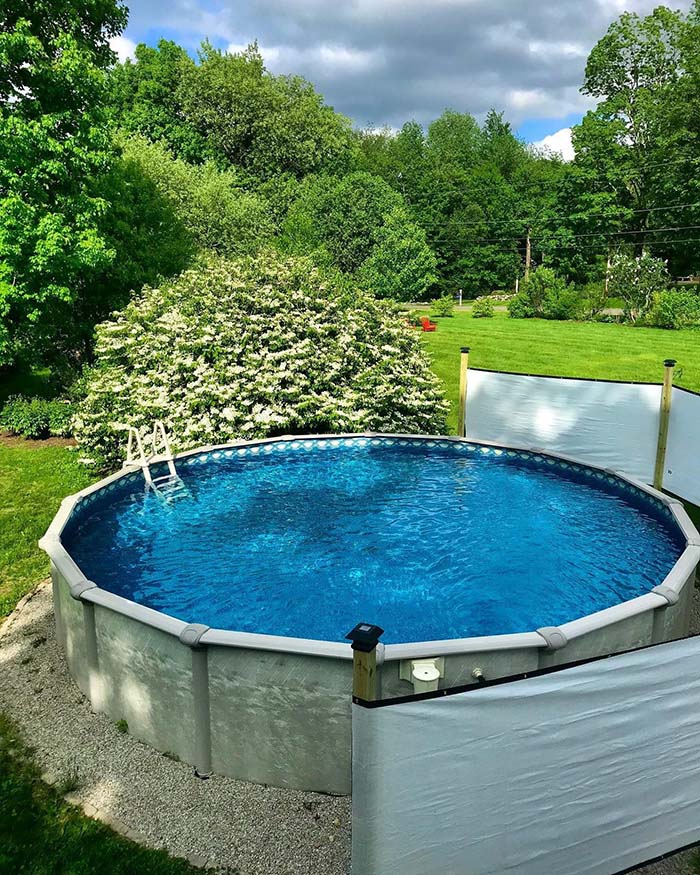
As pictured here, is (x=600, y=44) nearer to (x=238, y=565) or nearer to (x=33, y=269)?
(x=33, y=269)

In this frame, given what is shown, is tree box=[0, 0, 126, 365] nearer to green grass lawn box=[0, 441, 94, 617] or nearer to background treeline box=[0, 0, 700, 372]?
background treeline box=[0, 0, 700, 372]

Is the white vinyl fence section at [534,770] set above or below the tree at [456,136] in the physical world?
below

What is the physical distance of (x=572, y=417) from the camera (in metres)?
11.3

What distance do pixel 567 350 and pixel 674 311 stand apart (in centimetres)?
1001

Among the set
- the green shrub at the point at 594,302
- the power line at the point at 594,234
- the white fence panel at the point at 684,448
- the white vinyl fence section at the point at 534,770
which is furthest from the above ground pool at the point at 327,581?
the power line at the point at 594,234

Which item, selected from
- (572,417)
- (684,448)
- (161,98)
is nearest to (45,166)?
(572,417)

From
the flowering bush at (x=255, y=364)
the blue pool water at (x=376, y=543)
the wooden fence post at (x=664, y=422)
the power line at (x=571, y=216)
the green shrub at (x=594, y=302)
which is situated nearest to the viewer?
the blue pool water at (x=376, y=543)

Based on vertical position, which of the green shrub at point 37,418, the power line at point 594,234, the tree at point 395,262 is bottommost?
the green shrub at point 37,418

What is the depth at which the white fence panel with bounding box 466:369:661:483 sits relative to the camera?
408 inches

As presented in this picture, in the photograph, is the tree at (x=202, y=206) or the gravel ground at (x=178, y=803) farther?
the tree at (x=202, y=206)

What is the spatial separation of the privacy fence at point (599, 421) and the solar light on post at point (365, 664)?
7.91 meters

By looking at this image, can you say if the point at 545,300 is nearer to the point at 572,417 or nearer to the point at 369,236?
the point at 369,236

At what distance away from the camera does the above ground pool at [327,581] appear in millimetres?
4785

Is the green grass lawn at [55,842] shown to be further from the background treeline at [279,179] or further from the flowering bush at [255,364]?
the background treeline at [279,179]
